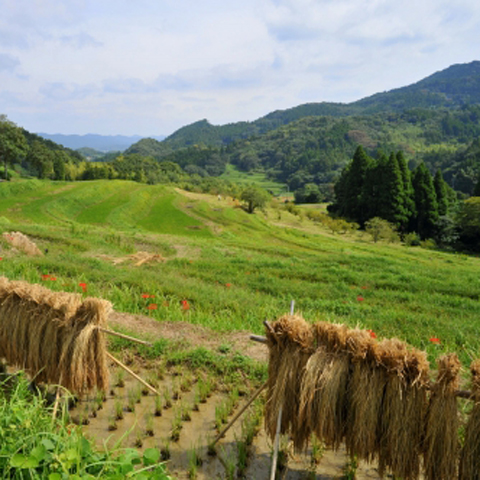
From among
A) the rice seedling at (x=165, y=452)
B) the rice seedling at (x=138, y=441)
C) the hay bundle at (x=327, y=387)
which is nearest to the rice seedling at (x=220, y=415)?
the rice seedling at (x=165, y=452)

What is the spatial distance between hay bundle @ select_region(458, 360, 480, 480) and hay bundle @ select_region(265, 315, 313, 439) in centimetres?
148

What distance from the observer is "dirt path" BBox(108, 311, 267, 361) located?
281 inches

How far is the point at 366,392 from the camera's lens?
3742mm

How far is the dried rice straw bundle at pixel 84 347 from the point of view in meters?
4.86

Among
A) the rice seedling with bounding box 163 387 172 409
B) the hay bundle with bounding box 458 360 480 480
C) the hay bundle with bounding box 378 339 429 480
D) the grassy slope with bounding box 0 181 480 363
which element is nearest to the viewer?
the hay bundle with bounding box 458 360 480 480

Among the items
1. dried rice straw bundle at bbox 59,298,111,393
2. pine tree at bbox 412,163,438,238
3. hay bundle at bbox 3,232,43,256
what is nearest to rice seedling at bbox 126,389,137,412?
dried rice straw bundle at bbox 59,298,111,393

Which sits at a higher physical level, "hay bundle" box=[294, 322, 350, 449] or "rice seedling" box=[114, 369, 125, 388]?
"hay bundle" box=[294, 322, 350, 449]

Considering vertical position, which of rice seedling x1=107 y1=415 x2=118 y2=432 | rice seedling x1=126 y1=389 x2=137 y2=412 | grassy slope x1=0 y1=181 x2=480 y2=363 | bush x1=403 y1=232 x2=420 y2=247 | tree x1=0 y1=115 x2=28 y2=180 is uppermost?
tree x1=0 y1=115 x2=28 y2=180

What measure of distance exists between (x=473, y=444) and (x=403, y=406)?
2.01ft

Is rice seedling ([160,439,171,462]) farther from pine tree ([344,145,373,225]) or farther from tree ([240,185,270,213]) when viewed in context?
pine tree ([344,145,373,225])

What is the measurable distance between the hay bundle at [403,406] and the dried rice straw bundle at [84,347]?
3.43 m

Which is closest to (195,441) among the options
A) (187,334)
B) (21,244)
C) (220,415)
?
(220,415)

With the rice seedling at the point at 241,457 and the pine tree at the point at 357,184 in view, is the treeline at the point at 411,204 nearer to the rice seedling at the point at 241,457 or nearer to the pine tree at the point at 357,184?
the pine tree at the point at 357,184

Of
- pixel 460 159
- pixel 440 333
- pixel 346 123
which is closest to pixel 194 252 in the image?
pixel 440 333
